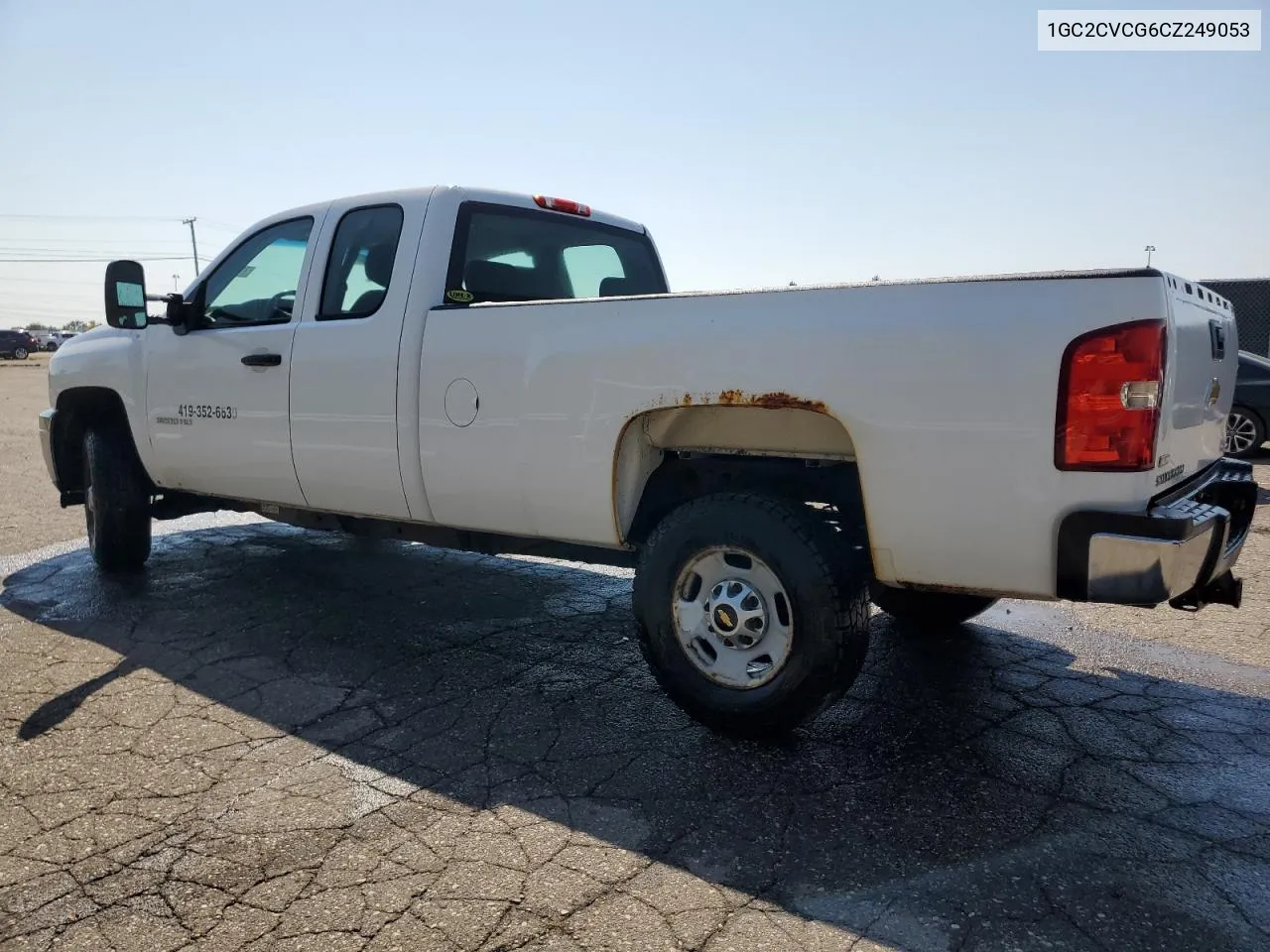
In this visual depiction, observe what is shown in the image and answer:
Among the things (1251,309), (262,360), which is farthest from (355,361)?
(1251,309)

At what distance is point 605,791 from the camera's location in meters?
3.04

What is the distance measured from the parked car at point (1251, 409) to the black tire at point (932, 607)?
7725mm

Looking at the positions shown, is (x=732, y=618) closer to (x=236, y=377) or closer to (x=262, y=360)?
(x=262, y=360)

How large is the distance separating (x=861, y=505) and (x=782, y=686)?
75 centimetres

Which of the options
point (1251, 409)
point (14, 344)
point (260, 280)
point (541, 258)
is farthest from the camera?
point (14, 344)

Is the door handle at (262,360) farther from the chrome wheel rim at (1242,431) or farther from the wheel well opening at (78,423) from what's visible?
the chrome wheel rim at (1242,431)

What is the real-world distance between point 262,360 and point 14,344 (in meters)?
53.1

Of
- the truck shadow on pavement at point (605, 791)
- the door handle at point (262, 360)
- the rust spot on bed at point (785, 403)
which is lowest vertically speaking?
the truck shadow on pavement at point (605, 791)

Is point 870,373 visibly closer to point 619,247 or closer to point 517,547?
point 517,547

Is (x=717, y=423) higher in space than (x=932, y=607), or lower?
higher

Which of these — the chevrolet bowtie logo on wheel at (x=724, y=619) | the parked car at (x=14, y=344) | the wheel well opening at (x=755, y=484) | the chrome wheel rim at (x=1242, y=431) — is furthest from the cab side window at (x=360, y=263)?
the parked car at (x=14, y=344)

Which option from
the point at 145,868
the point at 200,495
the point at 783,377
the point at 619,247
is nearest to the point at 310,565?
the point at 200,495

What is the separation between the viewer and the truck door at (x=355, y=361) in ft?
13.8

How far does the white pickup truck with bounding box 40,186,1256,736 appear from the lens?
267 centimetres
